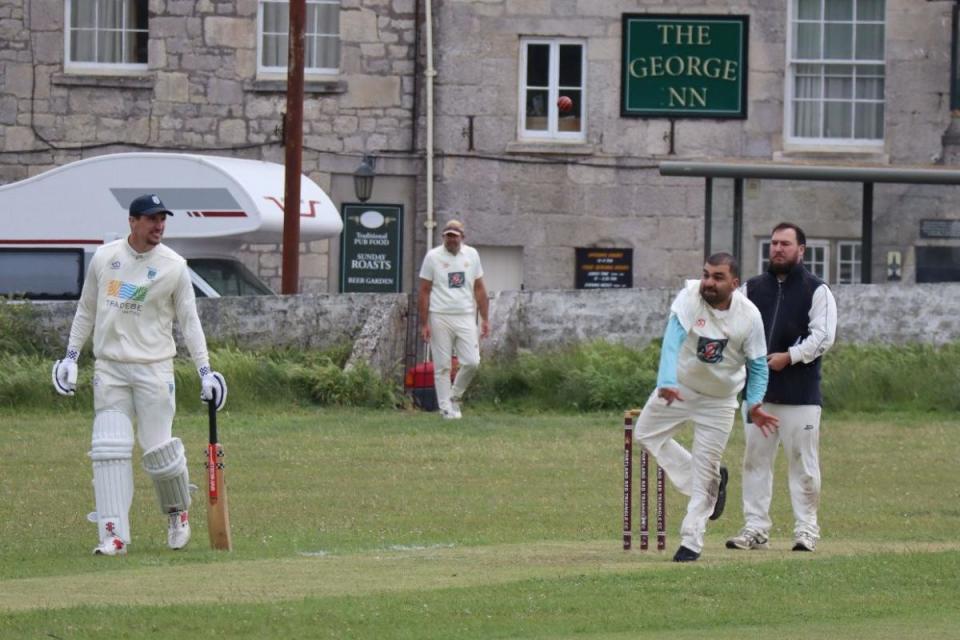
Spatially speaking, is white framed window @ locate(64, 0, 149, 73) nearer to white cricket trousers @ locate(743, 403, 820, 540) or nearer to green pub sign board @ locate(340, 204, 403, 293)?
green pub sign board @ locate(340, 204, 403, 293)

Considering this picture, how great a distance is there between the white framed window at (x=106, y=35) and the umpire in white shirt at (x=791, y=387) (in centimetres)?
2077

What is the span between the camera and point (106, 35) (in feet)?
109

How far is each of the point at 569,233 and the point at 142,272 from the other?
797 inches

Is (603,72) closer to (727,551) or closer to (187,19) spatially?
(187,19)

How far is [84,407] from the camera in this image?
76.7ft

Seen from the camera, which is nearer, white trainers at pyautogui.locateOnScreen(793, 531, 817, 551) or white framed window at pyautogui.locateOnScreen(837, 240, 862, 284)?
white trainers at pyautogui.locateOnScreen(793, 531, 817, 551)

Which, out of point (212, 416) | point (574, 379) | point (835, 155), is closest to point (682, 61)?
point (835, 155)

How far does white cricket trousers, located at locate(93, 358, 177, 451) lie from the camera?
13133mm

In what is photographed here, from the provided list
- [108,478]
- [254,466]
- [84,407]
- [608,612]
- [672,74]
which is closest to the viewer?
[608,612]

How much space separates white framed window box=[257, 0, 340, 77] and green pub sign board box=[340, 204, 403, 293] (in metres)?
2.14

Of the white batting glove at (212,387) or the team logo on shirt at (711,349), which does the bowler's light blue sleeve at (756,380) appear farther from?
the white batting glove at (212,387)

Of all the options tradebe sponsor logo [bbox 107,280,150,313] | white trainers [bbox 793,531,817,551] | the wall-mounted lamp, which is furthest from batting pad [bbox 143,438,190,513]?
the wall-mounted lamp

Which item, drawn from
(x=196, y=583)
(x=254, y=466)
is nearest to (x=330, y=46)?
(x=254, y=466)

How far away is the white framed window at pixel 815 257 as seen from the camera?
27.4 meters
